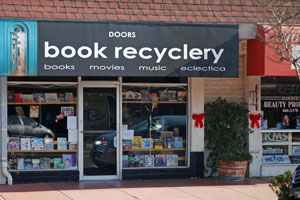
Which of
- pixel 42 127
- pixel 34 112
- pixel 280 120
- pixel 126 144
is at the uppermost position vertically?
pixel 34 112

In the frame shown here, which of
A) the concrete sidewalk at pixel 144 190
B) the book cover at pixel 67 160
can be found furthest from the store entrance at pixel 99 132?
the concrete sidewalk at pixel 144 190

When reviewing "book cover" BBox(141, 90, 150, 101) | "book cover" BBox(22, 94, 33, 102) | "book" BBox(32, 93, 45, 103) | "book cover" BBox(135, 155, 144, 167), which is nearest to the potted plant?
"book cover" BBox(141, 90, 150, 101)

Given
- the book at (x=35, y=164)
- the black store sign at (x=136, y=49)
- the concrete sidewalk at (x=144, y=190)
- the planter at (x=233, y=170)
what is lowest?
the concrete sidewalk at (x=144, y=190)

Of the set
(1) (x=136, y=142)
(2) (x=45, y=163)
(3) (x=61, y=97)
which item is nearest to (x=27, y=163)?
(2) (x=45, y=163)

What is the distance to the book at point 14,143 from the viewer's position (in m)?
11.4

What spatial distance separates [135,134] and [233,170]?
237 cm

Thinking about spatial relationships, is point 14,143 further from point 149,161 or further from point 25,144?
point 149,161

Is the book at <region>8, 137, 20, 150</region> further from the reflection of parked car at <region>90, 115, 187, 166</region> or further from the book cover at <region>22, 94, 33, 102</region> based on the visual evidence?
the reflection of parked car at <region>90, 115, 187, 166</region>

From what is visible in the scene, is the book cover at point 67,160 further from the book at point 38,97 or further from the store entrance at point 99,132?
the book at point 38,97

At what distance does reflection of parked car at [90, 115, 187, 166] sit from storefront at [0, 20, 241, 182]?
0.02 meters

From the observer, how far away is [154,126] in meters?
12.2

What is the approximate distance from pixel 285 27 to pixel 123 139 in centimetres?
431

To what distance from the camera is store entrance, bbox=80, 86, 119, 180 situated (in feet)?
38.6

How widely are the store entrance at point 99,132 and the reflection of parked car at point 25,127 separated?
34.1 inches
